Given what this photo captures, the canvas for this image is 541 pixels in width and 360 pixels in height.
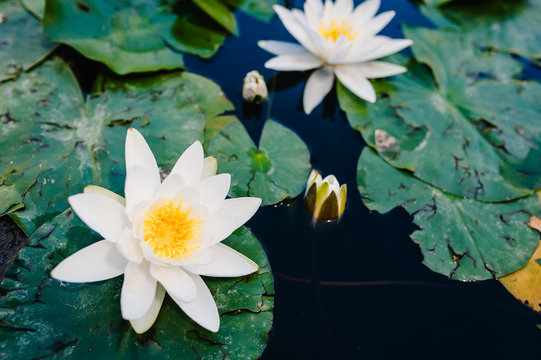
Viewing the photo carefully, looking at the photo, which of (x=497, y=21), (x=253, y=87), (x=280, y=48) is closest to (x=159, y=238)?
(x=253, y=87)

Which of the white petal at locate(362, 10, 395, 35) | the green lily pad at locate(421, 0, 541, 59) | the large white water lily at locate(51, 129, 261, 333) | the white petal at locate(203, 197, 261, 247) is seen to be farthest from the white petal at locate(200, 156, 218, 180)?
the green lily pad at locate(421, 0, 541, 59)

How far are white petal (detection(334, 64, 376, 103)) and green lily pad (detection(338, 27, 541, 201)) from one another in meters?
0.11

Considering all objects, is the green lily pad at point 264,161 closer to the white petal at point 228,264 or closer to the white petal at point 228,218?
the white petal at point 228,218

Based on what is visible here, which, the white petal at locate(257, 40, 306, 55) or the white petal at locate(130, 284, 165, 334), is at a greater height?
the white petal at locate(257, 40, 306, 55)

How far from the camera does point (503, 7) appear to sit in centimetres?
446

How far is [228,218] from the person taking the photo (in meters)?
2.09

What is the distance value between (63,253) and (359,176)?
2033 mm

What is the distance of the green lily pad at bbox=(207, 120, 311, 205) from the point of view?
8.84 ft

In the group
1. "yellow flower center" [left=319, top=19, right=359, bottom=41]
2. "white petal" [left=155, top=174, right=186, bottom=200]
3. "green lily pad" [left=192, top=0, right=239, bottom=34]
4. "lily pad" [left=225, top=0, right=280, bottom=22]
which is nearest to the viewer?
"white petal" [left=155, top=174, right=186, bottom=200]

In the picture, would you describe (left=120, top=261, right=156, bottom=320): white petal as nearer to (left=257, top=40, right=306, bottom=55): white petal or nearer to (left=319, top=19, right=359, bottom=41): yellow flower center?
(left=257, top=40, right=306, bottom=55): white petal

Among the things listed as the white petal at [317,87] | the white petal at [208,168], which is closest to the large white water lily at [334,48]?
the white petal at [317,87]

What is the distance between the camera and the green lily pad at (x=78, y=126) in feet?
7.98

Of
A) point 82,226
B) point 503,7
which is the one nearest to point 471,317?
point 82,226

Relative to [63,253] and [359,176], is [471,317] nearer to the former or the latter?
[359,176]
